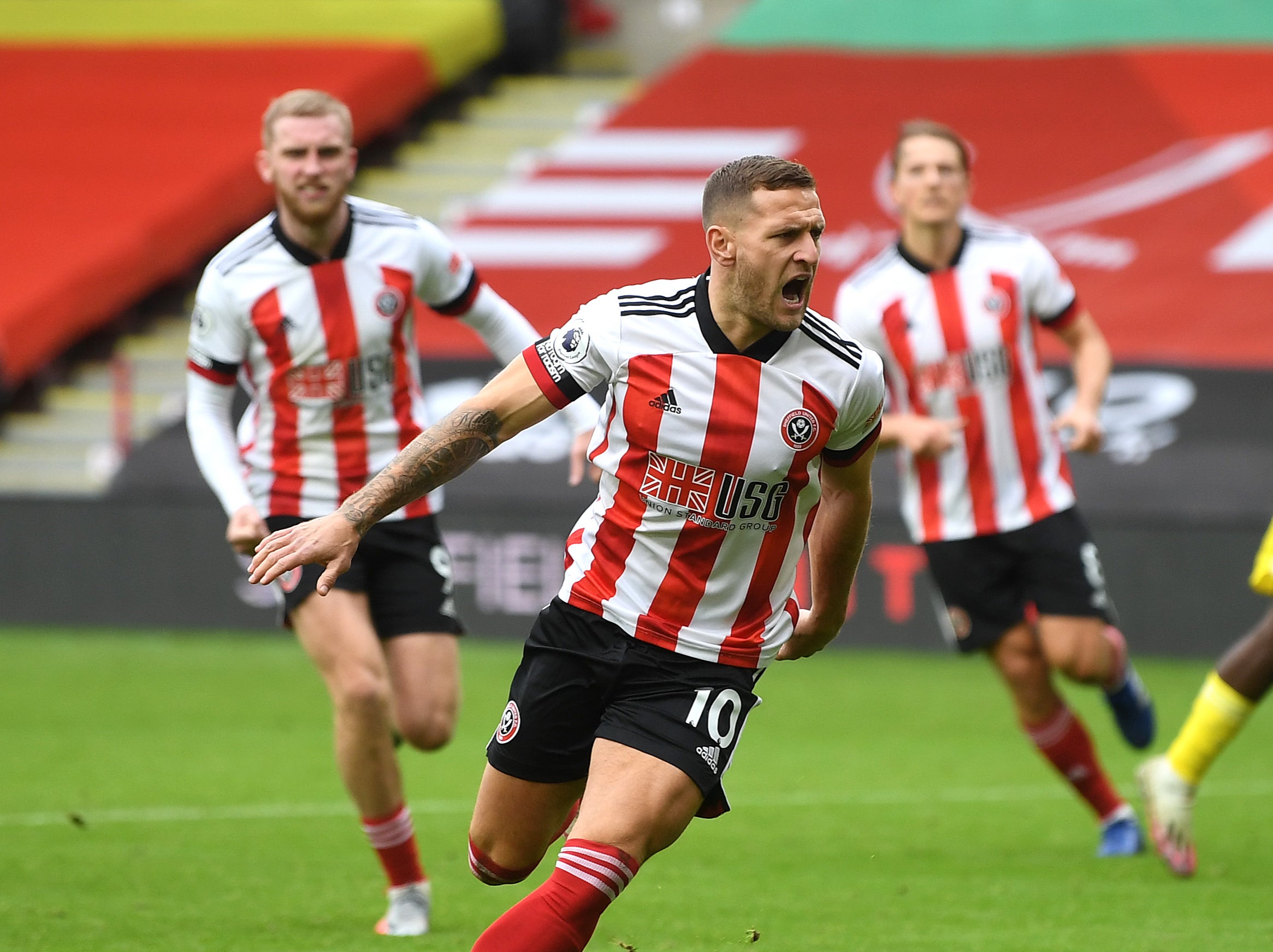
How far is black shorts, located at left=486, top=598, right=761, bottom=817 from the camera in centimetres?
362

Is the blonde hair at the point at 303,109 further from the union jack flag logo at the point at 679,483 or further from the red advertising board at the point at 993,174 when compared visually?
the red advertising board at the point at 993,174

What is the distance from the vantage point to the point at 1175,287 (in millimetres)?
14672

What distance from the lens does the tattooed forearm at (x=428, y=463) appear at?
136 inches

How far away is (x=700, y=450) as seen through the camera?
3619mm

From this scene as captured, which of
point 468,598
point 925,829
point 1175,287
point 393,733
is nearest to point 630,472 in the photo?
point 393,733

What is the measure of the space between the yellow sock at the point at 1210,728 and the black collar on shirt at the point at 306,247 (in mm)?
2943

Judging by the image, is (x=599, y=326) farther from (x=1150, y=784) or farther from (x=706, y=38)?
(x=706, y=38)

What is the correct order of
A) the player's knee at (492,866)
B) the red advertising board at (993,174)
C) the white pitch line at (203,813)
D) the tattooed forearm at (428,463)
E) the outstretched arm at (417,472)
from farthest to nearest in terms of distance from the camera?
the red advertising board at (993,174) → the white pitch line at (203,813) → the player's knee at (492,866) → the tattooed forearm at (428,463) → the outstretched arm at (417,472)

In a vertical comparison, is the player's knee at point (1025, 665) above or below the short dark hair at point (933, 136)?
below

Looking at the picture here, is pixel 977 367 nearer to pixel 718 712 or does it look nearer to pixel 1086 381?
pixel 1086 381

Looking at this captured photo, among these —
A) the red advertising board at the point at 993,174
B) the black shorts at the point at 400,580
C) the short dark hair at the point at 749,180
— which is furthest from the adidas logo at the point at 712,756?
the red advertising board at the point at 993,174

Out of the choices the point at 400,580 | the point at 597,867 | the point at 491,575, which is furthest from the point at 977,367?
the point at 491,575

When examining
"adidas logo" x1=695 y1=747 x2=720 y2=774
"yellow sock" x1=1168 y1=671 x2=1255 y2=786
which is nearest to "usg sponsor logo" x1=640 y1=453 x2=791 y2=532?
"adidas logo" x1=695 y1=747 x2=720 y2=774

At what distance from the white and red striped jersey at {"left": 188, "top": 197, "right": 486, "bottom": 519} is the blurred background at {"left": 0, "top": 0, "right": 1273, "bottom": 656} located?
5855 millimetres
